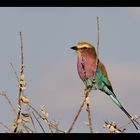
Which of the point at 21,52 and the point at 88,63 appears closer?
the point at 21,52

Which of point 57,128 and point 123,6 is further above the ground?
point 123,6

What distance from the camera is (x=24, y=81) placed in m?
1.92

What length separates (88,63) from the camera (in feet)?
12.4
